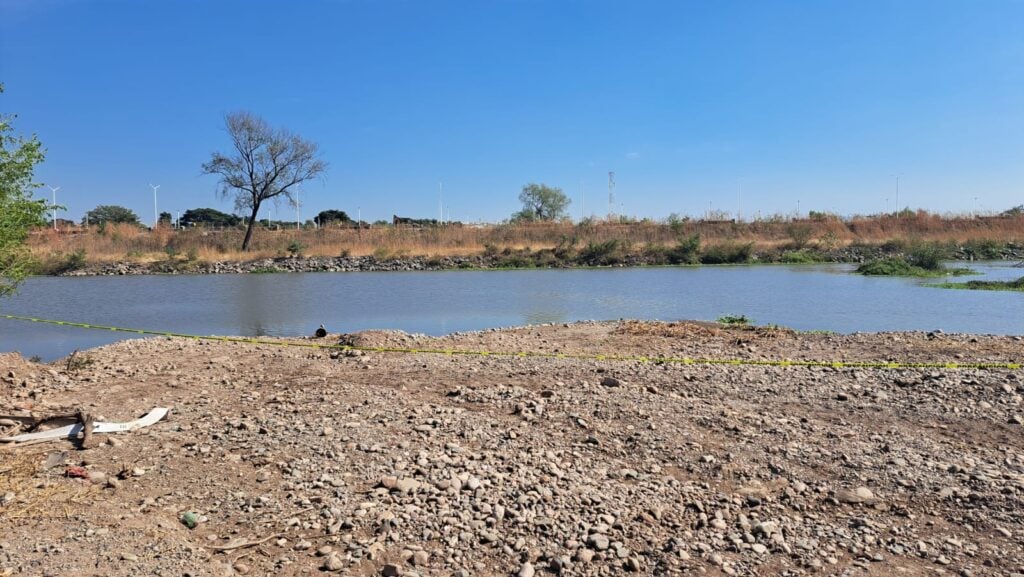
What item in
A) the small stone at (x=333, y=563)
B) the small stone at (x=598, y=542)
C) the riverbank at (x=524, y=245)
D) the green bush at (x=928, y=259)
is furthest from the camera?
the riverbank at (x=524, y=245)

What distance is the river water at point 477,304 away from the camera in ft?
55.4

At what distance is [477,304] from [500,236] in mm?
34567

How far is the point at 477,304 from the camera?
22500 millimetres

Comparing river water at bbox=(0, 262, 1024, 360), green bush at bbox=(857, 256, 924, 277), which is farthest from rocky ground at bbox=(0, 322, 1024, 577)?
green bush at bbox=(857, 256, 924, 277)

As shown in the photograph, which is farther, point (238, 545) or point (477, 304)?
Answer: point (477, 304)

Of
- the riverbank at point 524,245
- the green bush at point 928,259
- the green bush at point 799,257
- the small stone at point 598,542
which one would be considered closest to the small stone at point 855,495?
the small stone at point 598,542

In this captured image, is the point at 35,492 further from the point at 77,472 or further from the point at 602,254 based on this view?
the point at 602,254

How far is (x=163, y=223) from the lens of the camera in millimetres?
64438

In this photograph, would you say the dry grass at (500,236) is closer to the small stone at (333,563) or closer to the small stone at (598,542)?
the small stone at (598,542)

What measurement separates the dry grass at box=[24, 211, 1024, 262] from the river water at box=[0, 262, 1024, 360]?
1380 cm

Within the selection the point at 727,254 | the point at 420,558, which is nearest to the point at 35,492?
the point at 420,558

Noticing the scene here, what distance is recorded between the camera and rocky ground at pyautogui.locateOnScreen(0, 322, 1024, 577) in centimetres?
436

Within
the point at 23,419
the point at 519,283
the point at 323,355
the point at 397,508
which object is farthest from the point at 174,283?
the point at 397,508

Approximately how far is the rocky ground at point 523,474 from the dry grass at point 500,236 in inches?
1572
